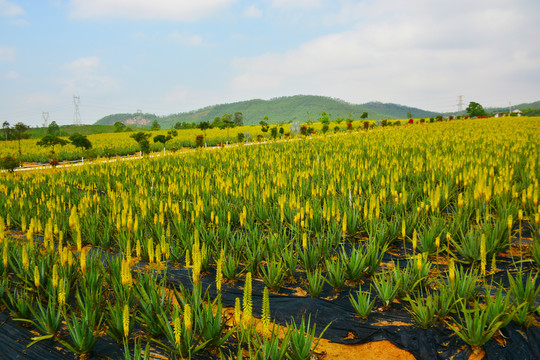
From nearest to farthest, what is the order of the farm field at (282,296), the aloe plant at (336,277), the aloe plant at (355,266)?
the farm field at (282,296)
the aloe plant at (336,277)
the aloe plant at (355,266)

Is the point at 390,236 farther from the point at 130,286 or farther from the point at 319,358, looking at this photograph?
the point at 130,286

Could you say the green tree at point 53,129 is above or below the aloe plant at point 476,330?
above

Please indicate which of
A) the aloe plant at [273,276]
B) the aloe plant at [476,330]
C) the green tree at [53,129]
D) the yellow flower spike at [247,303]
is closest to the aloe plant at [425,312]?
the aloe plant at [476,330]

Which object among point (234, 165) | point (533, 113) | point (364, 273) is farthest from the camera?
point (533, 113)

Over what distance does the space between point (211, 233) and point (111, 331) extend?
6.00 ft

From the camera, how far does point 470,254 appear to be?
3.68m

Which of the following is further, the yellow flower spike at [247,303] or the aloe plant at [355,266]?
the aloe plant at [355,266]

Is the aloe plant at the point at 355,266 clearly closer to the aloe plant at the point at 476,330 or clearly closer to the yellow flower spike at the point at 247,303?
the aloe plant at the point at 476,330

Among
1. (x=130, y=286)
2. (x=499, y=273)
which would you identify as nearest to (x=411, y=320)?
(x=499, y=273)

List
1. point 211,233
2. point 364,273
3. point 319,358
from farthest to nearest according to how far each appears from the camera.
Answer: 1. point 211,233
2. point 364,273
3. point 319,358

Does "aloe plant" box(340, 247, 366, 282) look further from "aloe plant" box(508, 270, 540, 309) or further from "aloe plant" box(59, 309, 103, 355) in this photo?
"aloe plant" box(59, 309, 103, 355)

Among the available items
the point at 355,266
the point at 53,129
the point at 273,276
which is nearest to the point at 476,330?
the point at 355,266

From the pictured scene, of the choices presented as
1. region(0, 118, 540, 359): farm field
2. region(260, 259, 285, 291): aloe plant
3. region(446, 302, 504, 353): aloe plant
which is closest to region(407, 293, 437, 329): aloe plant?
region(0, 118, 540, 359): farm field

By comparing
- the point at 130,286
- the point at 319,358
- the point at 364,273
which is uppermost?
the point at 130,286
